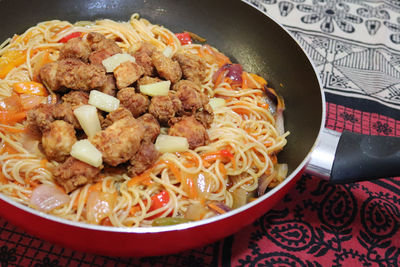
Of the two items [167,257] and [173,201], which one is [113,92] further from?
[167,257]

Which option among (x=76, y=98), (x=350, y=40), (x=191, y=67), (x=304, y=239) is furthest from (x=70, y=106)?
(x=350, y=40)

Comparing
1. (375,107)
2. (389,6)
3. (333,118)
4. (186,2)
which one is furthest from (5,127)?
(389,6)

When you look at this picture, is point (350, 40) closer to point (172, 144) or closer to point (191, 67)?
point (191, 67)

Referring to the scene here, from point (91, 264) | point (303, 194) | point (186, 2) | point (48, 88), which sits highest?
point (186, 2)

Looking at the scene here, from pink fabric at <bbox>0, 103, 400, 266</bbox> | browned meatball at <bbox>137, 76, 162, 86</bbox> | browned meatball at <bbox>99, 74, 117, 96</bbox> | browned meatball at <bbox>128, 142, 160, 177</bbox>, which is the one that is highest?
browned meatball at <bbox>137, 76, 162, 86</bbox>

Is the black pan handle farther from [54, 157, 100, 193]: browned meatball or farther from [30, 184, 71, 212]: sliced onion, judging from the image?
[30, 184, 71, 212]: sliced onion

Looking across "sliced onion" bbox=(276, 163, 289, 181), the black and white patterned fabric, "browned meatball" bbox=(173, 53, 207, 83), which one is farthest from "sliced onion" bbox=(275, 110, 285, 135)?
the black and white patterned fabric

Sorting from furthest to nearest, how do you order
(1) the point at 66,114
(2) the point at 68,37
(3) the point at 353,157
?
1. (2) the point at 68,37
2. (1) the point at 66,114
3. (3) the point at 353,157
